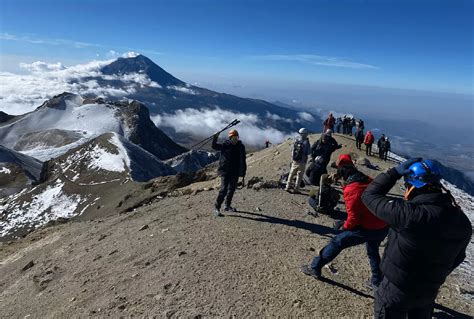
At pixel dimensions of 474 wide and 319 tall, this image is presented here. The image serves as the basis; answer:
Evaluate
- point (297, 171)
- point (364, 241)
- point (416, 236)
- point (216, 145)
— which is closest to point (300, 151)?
point (297, 171)

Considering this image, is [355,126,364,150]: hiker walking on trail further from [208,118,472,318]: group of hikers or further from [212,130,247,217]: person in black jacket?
[208,118,472,318]: group of hikers

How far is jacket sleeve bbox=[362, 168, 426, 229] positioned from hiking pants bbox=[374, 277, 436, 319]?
104cm

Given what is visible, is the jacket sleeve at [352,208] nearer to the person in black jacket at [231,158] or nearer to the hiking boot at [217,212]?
the person in black jacket at [231,158]

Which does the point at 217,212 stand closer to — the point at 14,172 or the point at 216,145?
the point at 216,145

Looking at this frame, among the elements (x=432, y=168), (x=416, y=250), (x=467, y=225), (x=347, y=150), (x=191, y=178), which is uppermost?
(x=432, y=168)

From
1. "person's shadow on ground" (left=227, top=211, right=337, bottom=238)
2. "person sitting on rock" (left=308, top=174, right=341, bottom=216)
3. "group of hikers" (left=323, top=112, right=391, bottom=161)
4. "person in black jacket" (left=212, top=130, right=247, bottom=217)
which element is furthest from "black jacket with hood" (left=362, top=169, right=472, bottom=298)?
"group of hikers" (left=323, top=112, right=391, bottom=161)

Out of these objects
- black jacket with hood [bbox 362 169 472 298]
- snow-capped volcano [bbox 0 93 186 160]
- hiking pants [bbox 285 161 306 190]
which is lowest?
snow-capped volcano [bbox 0 93 186 160]

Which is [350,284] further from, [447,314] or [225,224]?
[225,224]

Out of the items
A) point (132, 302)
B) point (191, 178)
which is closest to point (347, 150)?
point (191, 178)

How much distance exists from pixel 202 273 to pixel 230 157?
4969 millimetres

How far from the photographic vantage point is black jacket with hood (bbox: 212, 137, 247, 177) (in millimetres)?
14051

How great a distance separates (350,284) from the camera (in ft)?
32.3

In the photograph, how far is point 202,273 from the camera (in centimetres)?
1023

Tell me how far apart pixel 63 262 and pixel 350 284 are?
34.1ft
